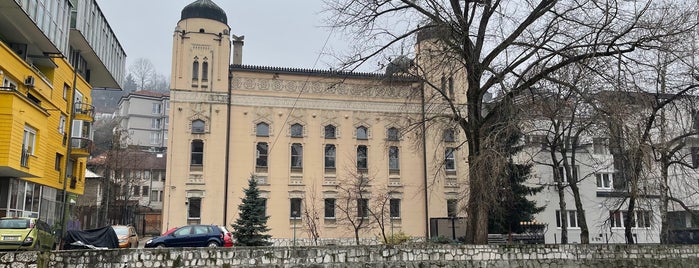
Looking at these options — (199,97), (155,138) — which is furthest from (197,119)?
(155,138)

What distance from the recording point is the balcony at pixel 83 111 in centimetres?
3108

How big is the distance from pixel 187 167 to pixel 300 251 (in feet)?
72.0

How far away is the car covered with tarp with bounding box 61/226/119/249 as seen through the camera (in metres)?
14.7

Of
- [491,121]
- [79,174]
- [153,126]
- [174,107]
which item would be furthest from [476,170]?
[153,126]

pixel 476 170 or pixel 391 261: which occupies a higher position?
pixel 476 170

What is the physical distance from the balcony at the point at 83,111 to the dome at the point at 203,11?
8136 millimetres

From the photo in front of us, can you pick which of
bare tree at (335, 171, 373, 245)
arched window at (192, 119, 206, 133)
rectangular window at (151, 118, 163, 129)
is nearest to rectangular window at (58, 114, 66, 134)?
arched window at (192, 119, 206, 133)

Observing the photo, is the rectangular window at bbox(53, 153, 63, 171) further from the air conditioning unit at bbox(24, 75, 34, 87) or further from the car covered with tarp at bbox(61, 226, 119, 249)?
the car covered with tarp at bbox(61, 226, 119, 249)

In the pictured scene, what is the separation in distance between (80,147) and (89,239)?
719 inches

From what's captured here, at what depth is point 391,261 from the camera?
531 inches

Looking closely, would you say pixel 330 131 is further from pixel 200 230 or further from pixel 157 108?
pixel 157 108

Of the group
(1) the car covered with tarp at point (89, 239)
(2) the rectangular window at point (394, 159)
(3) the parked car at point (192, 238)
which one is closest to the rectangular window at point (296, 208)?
(2) the rectangular window at point (394, 159)

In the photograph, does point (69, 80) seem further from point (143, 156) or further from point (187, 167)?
point (143, 156)

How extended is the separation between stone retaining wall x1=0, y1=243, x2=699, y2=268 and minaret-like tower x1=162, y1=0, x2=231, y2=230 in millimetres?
20985
